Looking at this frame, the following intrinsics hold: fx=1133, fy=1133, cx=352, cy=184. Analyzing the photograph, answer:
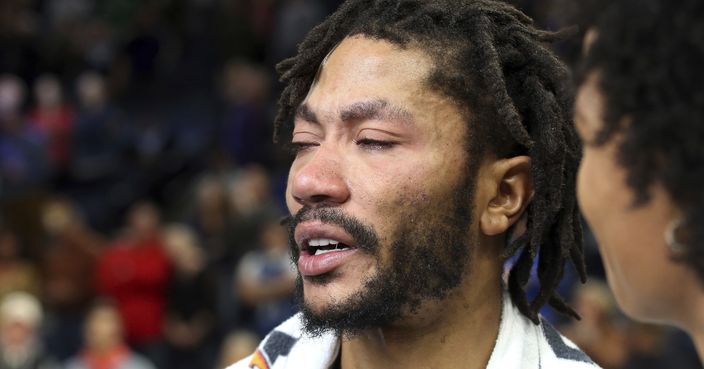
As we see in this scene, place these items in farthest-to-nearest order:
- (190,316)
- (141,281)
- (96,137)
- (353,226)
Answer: (96,137)
(141,281)
(190,316)
(353,226)

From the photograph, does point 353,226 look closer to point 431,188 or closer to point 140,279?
point 431,188

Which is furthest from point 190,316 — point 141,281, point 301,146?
point 301,146

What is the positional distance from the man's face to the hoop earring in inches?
39.1

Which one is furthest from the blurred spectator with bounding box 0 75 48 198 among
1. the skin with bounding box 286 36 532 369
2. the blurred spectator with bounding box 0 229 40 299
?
the skin with bounding box 286 36 532 369

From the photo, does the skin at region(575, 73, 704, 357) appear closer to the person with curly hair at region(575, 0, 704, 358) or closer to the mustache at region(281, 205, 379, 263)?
the person with curly hair at region(575, 0, 704, 358)

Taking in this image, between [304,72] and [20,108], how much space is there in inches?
361

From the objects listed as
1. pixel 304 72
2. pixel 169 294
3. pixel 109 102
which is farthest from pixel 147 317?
pixel 304 72

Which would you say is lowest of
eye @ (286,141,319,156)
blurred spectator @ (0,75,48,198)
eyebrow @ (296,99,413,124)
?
blurred spectator @ (0,75,48,198)

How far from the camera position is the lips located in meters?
2.67

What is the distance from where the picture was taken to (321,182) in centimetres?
269

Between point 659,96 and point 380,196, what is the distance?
1.06m

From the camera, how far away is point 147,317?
883 centimetres

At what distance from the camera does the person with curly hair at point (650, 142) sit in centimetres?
169

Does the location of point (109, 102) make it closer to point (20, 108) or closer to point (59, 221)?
point (20, 108)
